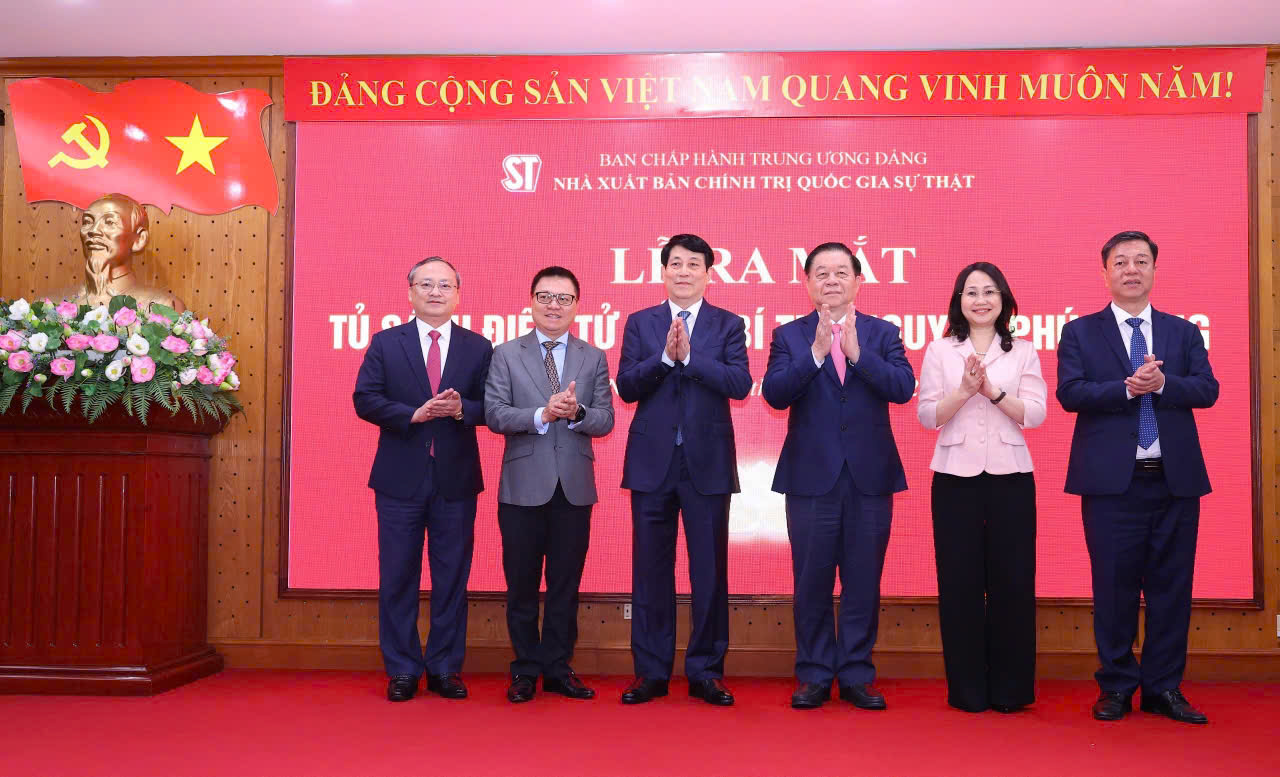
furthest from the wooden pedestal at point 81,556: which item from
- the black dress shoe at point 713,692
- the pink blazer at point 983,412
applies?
the pink blazer at point 983,412

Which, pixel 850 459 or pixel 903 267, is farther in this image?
pixel 903 267

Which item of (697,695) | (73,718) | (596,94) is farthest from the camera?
(596,94)

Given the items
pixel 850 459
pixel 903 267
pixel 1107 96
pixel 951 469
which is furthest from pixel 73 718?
pixel 1107 96

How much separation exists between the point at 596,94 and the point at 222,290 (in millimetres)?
1938

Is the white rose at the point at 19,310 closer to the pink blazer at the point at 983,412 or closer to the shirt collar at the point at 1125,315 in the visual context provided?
the pink blazer at the point at 983,412

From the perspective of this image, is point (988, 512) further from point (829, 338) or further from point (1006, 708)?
point (829, 338)

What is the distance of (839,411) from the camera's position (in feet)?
11.2

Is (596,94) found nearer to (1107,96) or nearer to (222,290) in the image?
(222,290)

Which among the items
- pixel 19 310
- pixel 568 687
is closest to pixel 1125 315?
pixel 568 687

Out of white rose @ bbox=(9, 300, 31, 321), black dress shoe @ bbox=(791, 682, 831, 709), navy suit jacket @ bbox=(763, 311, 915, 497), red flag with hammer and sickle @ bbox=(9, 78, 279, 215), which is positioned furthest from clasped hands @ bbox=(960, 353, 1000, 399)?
white rose @ bbox=(9, 300, 31, 321)

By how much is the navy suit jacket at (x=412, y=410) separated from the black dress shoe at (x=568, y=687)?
29.6 inches

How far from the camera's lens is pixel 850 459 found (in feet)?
11.0

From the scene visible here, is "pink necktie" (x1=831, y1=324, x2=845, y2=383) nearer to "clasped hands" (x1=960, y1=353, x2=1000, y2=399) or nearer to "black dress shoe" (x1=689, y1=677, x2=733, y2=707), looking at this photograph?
"clasped hands" (x1=960, y1=353, x2=1000, y2=399)

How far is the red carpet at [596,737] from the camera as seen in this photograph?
272 centimetres
